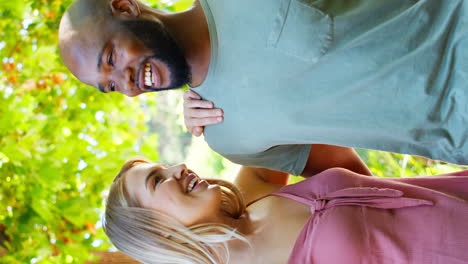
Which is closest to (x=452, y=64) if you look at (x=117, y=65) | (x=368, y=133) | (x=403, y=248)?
(x=368, y=133)

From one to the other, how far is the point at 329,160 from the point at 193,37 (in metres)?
0.80

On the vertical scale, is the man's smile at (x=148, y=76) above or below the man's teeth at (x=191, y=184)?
above

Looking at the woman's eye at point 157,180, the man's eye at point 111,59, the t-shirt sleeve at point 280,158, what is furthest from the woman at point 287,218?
the man's eye at point 111,59

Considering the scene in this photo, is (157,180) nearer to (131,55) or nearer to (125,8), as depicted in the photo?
(131,55)

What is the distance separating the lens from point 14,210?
6.89 feet

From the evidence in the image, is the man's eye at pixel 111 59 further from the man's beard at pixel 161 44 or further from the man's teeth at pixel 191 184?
the man's teeth at pixel 191 184

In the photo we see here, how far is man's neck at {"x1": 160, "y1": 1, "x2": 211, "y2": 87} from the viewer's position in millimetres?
1542

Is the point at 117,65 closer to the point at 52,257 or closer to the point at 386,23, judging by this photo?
the point at 386,23

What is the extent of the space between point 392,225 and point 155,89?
943mm

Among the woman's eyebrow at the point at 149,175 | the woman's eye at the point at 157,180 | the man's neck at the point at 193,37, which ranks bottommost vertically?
the woman's eye at the point at 157,180

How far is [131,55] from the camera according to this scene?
147cm

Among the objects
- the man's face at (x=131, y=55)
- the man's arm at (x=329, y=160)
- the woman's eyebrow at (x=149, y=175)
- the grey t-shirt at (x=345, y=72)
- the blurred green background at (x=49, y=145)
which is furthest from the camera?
the blurred green background at (x=49, y=145)

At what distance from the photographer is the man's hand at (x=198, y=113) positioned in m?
1.63

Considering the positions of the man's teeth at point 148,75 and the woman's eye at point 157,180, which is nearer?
the man's teeth at point 148,75
